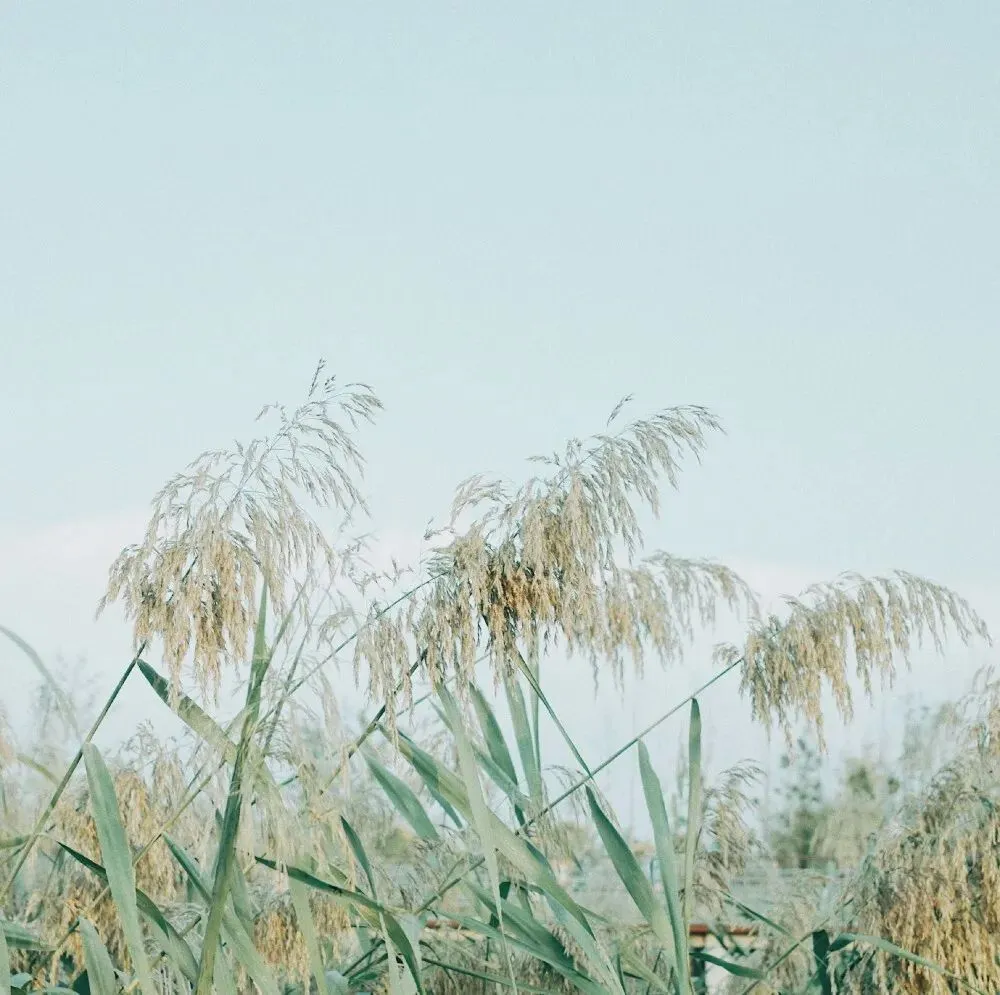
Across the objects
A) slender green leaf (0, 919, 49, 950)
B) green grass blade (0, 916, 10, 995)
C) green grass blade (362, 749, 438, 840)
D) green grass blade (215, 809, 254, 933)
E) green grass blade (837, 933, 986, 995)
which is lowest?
green grass blade (837, 933, 986, 995)

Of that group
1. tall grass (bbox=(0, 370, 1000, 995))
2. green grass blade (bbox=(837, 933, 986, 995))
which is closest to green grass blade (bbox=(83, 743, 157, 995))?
tall grass (bbox=(0, 370, 1000, 995))

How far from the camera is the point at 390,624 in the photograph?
302 centimetres

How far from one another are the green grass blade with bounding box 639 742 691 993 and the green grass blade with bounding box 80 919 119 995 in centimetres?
107

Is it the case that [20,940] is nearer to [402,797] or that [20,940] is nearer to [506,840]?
[402,797]

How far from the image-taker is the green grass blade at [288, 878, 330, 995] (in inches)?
102

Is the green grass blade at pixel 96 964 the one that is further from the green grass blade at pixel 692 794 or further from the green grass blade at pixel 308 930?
the green grass blade at pixel 692 794

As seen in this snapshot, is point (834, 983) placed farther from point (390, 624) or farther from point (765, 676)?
point (390, 624)

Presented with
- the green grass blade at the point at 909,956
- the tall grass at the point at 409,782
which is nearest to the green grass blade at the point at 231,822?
the tall grass at the point at 409,782

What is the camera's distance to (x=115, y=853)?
8.26 ft

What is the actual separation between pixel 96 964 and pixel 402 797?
3.05ft

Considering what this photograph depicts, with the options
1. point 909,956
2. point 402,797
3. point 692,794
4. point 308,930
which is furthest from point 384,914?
point 909,956

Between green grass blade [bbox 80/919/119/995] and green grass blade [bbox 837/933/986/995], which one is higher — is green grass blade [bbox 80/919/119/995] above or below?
above

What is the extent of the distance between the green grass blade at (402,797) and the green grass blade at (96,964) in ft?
2.47

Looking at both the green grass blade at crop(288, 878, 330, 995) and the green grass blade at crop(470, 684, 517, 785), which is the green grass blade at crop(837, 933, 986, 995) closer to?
the green grass blade at crop(470, 684, 517, 785)
